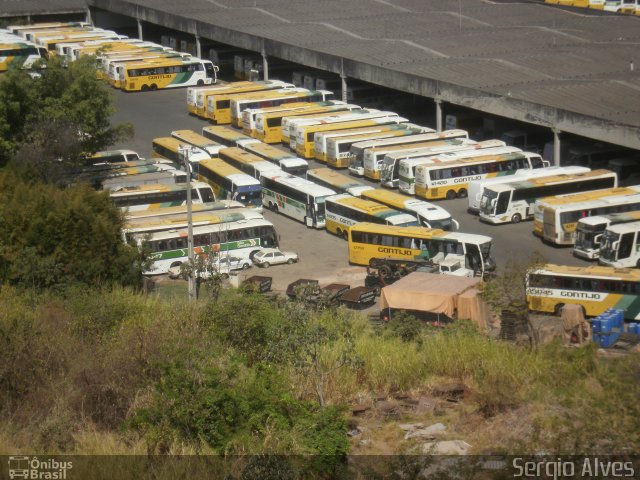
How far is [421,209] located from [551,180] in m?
3.46

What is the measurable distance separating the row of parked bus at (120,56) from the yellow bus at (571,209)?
1786cm

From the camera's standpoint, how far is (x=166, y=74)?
38625mm

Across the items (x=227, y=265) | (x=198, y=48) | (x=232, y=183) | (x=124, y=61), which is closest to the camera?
(x=227, y=265)

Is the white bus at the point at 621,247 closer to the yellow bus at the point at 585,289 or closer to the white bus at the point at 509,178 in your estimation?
the yellow bus at the point at 585,289

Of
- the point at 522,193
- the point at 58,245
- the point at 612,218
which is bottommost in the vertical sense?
the point at 522,193

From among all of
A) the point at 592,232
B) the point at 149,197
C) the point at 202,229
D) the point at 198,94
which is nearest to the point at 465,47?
the point at 198,94

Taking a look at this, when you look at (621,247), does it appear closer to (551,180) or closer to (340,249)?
(551,180)

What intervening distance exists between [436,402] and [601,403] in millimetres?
2679

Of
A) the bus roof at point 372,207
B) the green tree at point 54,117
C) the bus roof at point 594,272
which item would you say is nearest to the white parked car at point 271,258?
the bus roof at point 372,207

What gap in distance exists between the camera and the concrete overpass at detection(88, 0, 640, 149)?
27.2 m

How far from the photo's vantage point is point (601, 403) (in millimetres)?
7961

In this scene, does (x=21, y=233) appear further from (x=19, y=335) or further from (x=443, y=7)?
(x=443, y=7)

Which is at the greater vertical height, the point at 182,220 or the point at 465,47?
the point at 465,47

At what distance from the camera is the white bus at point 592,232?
21641mm
